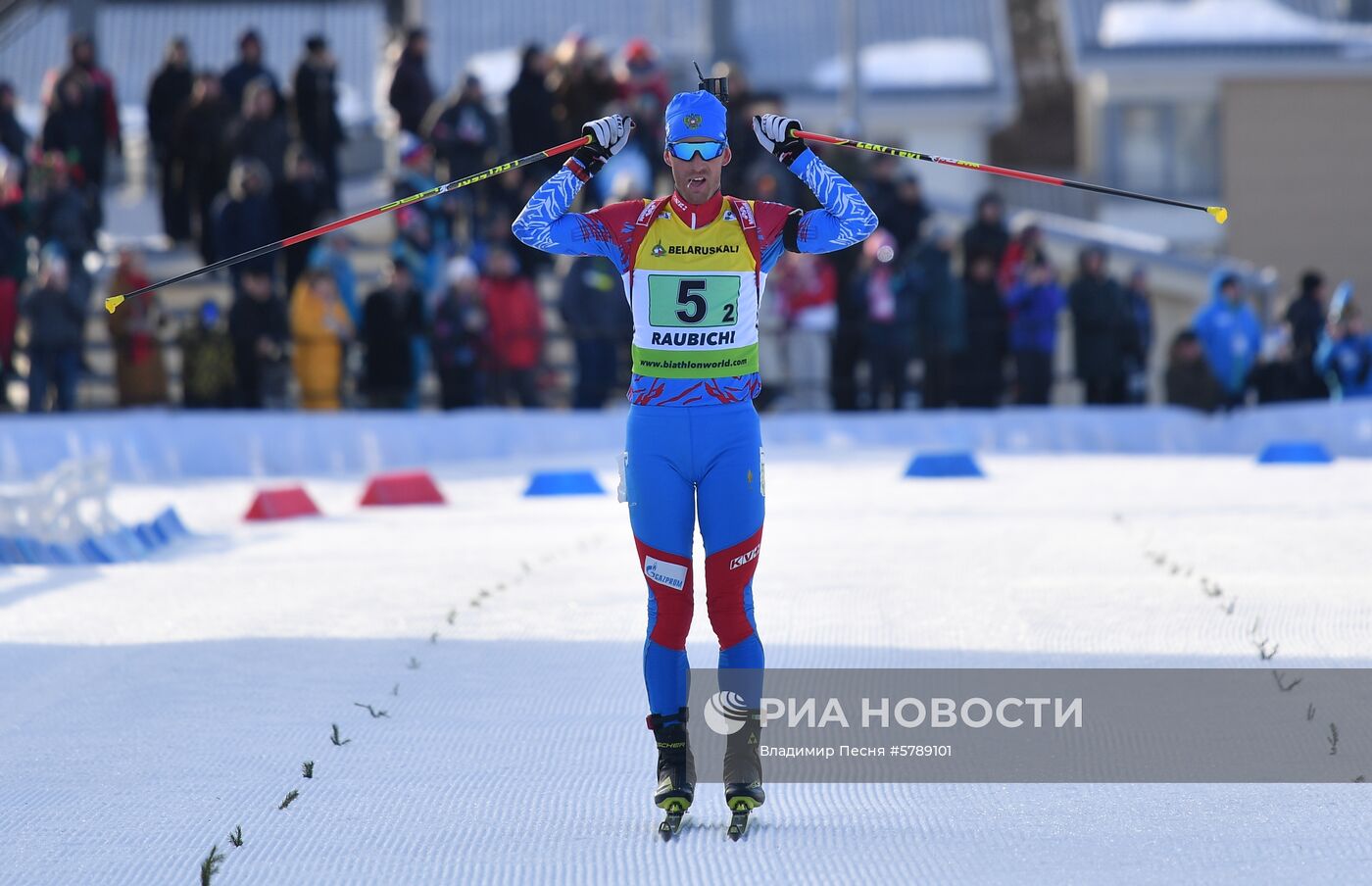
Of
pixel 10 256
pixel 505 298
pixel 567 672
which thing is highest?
pixel 10 256

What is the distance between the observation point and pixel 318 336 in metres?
18.3

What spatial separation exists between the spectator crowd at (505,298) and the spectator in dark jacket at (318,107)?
0.09 metres

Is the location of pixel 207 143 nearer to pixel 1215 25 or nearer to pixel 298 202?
pixel 298 202

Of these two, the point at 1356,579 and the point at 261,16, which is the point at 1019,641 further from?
the point at 261,16

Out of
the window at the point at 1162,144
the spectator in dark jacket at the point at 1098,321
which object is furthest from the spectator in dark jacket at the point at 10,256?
the window at the point at 1162,144

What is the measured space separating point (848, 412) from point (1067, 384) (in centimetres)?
365

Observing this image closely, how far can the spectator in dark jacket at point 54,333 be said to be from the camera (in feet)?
59.2

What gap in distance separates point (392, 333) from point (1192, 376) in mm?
6973

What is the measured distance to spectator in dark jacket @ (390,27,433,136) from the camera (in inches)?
825

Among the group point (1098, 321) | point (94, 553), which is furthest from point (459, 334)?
point (94, 553)

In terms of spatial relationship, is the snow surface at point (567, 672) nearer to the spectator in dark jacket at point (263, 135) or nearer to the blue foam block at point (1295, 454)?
the blue foam block at point (1295, 454)

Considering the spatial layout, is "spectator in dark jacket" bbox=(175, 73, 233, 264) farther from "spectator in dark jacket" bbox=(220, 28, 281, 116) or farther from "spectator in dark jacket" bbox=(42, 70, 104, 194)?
"spectator in dark jacket" bbox=(42, 70, 104, 194)

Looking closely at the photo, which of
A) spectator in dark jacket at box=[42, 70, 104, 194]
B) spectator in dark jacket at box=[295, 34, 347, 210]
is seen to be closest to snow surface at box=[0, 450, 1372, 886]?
spectator in dark jacket at box=[42, 70, 104, 194]

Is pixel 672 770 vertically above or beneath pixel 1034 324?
beneath
